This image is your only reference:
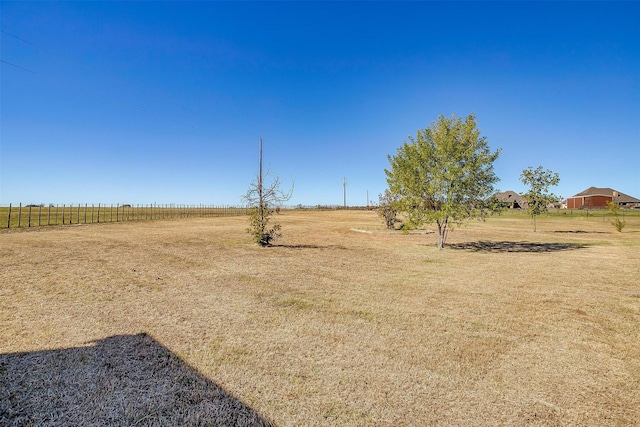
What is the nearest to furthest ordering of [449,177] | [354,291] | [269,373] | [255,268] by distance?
[269,373]
[354,291]
[255,268]
[449,177]

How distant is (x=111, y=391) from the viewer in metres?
3.73

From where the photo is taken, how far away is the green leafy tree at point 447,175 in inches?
616

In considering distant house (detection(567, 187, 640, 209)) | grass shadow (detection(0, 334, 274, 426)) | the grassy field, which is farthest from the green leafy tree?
distant house (detection(567, 187, 640, 209))

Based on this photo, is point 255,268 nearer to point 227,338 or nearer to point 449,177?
point 227,338

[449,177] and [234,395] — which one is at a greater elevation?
[449,177]

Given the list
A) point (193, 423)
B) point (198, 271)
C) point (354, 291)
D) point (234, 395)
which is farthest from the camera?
point (198, 271)

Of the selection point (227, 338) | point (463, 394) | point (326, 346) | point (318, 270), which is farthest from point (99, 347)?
point (318, 270)

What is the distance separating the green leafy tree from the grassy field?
605 centimetres

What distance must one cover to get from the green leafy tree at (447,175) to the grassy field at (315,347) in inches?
238

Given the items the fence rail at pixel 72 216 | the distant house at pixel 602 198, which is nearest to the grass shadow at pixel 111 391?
the fence rail at pixel 72 216

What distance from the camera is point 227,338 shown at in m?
5.28

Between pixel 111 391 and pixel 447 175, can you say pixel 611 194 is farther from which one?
pixel 111 391

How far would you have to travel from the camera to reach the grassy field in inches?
136

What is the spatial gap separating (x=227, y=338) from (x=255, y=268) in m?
5.87
